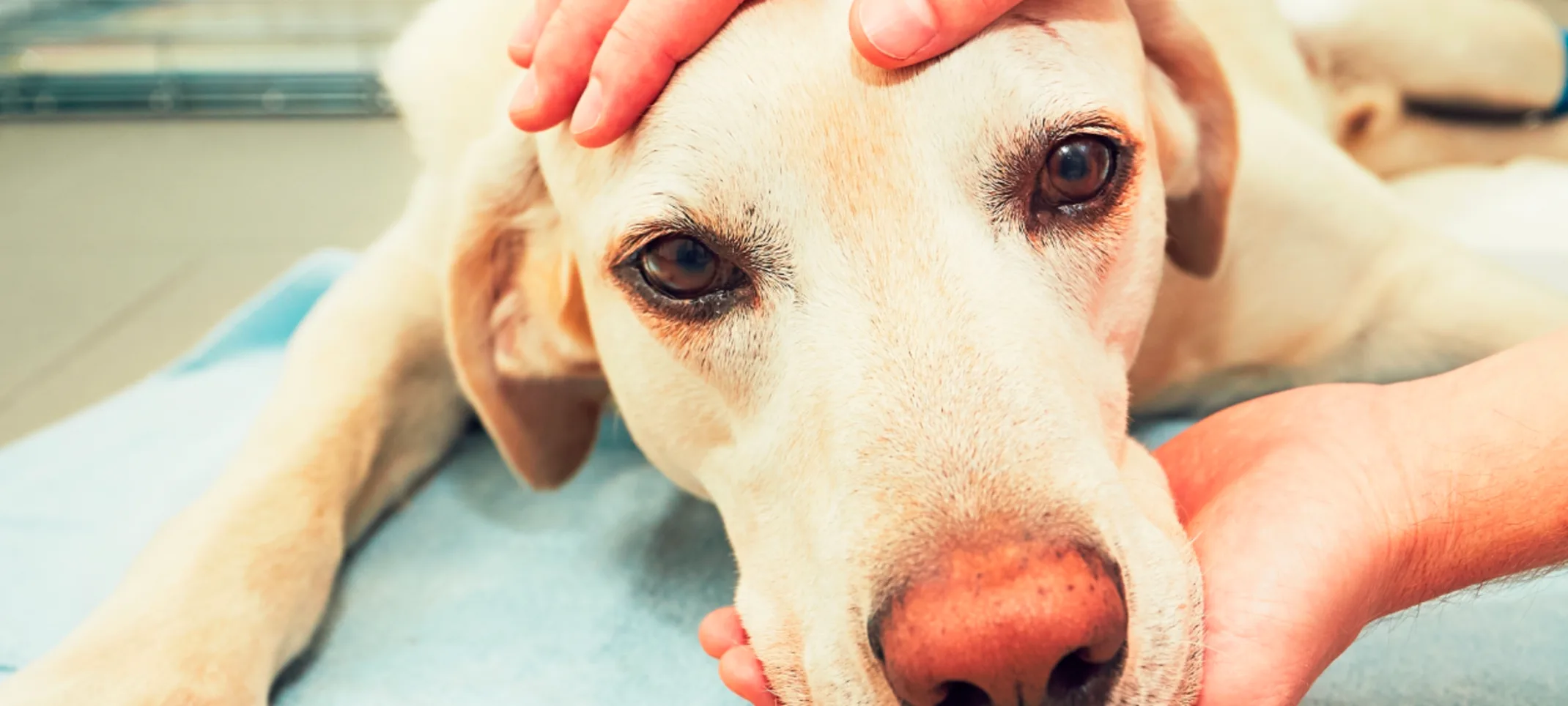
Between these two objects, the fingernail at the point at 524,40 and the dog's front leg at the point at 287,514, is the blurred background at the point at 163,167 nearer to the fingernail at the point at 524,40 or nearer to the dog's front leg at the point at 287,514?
the dog's front leg at the point at 287,514

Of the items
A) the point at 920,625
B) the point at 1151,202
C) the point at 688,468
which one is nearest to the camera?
the point at 920,625

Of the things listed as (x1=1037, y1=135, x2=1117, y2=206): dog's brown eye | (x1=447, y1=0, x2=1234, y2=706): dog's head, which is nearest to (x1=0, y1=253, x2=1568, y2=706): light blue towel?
(x1=447, y1=0, x2=1234, y2=706): dog's head

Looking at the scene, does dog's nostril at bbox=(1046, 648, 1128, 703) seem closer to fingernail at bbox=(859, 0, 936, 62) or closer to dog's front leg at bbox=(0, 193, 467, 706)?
fingernail at bbox=(859, 0, 936, 62)

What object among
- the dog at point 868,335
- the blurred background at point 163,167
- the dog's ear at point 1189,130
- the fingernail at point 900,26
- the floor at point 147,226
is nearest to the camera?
the dog at point 868,335

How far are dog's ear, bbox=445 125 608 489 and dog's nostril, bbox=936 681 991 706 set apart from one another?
2.68 ft

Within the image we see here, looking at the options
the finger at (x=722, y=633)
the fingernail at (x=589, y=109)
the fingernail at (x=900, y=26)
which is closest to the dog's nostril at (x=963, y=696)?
the finger at (x=722, y=633)

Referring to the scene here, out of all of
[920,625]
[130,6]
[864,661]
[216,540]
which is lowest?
[130,6]

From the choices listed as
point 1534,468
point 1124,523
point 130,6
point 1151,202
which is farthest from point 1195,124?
point 130,6

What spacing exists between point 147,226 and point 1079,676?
4659 millimetres

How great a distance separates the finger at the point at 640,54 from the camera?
1.17 meters

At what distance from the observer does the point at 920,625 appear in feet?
2.89

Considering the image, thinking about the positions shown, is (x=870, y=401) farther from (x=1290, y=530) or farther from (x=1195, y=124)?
(x=1195, y=124)

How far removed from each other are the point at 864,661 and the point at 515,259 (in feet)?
2.90

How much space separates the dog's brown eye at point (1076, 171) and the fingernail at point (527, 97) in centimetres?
58
